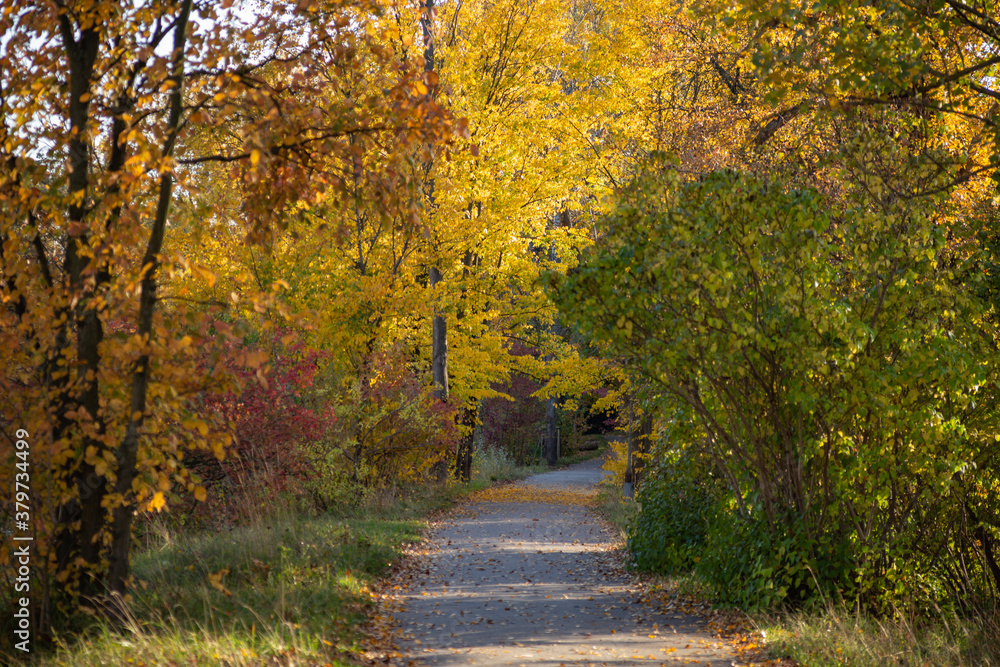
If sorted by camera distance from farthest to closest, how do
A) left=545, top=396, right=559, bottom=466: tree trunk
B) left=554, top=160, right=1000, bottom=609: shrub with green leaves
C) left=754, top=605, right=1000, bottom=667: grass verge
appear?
left=545, top=396, right=559, bottom=466: tree trunk < left=554, top=160, right=1000, bottom=609: shrub with green leaves < left=754, top=605, right=1000, bottom=667: grass verge

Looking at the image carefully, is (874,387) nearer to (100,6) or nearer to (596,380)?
(100,6)

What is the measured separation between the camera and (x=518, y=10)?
19.2 m

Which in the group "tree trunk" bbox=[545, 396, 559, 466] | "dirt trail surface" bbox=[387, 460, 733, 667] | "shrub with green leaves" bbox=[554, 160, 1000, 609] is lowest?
"tree trunk" bbox=[545, 396, 559, 466]

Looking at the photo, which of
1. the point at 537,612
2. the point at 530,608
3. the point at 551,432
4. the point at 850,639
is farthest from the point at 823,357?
the point at 551,432

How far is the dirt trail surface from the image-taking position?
21.2 ft

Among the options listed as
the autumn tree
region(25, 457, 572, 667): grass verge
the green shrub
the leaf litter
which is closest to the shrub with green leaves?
the leaf litter

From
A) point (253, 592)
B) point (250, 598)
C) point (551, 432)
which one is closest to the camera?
point (250, 598)

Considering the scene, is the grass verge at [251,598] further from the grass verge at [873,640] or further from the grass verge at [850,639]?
the grass verge at [873,640]

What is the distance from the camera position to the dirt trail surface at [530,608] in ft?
21.2

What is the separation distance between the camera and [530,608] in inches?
325

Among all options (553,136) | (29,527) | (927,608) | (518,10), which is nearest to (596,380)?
(553,136)

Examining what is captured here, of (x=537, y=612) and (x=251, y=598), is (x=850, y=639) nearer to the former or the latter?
(x=537, y=612)

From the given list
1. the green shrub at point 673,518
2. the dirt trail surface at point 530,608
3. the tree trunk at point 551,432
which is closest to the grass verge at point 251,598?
the dirt trail surface at point 530,608

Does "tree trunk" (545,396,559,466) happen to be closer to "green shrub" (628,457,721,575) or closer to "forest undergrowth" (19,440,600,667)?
"forest undergrowth" (19,440,600,667)
